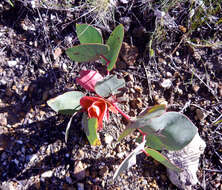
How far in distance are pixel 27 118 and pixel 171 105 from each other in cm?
83

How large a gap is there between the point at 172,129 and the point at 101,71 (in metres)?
0.59

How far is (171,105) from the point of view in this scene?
1341 millimetres

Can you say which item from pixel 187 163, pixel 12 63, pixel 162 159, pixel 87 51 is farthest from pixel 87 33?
pixel 187 163

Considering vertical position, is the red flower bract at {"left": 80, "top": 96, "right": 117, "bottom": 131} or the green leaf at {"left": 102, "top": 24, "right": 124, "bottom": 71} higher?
the green leaf at {"left": 102, "top": 24, "right": 124, "bottom": 71}

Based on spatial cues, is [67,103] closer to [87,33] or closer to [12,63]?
[87,33]

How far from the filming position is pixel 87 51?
98 cm

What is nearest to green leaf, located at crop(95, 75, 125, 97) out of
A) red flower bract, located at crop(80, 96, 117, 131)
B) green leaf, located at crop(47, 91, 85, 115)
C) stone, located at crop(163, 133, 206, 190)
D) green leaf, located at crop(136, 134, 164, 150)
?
red flower bract, located at crop(80, 96, 117, 131)

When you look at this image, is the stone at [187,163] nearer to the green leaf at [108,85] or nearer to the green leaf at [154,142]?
the green leaf at [154,142]

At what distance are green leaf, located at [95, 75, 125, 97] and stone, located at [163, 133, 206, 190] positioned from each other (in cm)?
52

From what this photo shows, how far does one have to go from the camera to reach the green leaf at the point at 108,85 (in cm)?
94

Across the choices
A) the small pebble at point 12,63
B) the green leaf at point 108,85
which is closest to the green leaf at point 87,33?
the green leaf at point 108,85

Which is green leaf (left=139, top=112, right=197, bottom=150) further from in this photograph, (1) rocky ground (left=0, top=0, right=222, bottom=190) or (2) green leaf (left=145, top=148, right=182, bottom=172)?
(1) rocky ground (left=0, top=0, right=222, bottom=190)

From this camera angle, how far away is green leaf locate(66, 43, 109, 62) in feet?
3.08

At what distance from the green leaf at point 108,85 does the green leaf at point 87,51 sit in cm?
13
